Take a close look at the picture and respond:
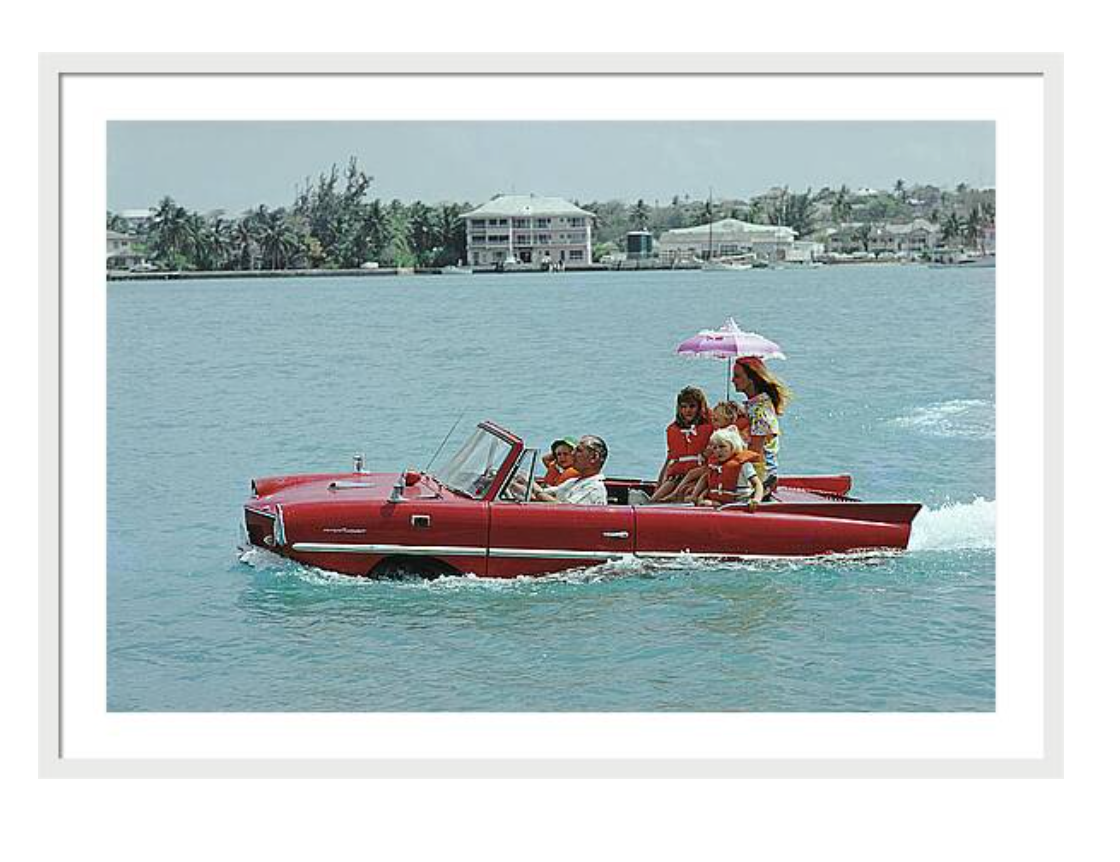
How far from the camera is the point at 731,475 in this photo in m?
10.3

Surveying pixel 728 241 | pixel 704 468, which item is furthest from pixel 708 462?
pixel 728 241

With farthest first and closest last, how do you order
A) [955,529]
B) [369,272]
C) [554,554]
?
[369,272] → [955,529] → [554,554]

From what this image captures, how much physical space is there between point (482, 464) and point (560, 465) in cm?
47

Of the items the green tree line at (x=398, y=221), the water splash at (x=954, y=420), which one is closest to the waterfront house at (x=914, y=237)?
the green tree line at (x=398, y=221)

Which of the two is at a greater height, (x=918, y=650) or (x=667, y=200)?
(x=667, y=200)

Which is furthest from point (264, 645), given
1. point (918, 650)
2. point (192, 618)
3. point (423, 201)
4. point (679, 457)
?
point (423, 201)

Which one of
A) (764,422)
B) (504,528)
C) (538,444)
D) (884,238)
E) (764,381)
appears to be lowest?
(504,528)

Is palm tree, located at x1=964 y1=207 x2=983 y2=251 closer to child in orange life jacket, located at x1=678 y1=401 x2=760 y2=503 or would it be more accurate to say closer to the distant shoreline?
child in orange life jacket, located at x1=678 y1=401 x2=760 y2=503

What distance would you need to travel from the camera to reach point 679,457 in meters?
10.7

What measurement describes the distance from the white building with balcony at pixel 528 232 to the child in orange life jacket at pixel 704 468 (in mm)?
5084

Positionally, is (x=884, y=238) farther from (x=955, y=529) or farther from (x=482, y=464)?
(x=482, y=464)

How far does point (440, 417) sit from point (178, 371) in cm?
407

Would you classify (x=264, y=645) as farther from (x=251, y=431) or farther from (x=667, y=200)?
(x=251, y=431)

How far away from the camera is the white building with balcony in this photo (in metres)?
16.4
